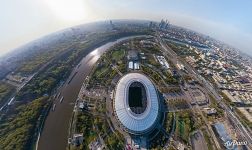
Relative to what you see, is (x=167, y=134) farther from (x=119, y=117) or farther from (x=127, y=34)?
(x=127, y=34)

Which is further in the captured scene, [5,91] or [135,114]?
[5,91]

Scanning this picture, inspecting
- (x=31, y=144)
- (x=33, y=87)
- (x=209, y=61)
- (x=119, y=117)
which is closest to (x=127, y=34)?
(x=209, y=61)

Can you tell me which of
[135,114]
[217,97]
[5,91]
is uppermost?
[217,97]

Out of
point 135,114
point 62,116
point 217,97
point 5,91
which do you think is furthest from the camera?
point 217,97

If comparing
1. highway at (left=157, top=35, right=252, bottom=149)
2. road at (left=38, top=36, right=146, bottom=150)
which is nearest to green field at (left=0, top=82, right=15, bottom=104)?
road at (left=38, top=36, right=146, bottom=150)

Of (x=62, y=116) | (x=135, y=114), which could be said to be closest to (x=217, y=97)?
(x=135, y=114)

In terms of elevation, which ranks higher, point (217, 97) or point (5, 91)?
point (217, 97)

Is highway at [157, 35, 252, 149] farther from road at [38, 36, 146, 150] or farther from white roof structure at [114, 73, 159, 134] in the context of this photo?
road at [38, 36, 146, 150]

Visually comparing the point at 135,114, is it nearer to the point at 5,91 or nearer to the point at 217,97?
the point at 217,97
